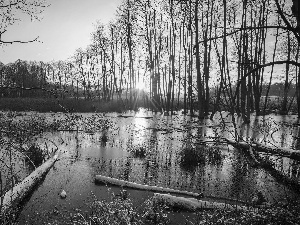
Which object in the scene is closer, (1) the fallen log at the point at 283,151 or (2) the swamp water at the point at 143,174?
(1) the fallen log at the point at 283,151

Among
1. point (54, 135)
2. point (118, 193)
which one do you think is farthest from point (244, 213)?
point (54, 135)

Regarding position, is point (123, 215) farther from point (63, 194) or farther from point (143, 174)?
point (143, 174)

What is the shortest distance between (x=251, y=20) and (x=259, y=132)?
1187cm

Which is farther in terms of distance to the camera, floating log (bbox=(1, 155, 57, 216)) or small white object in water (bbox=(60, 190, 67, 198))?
small white object in water (bbox=(60, 190, 67, 198))

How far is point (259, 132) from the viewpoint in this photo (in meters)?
13.2

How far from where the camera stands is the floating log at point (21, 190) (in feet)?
15.4

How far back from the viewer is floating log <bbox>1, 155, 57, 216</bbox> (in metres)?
4.68

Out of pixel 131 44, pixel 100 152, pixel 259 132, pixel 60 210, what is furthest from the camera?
pixel 131 44

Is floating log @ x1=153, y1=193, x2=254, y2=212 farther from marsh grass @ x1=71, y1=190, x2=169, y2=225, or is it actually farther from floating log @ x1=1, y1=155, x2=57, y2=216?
floating log @ x1=1, y1=155, x2=57, y2=216

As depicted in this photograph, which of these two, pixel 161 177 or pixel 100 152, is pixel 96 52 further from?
pixel 161 177

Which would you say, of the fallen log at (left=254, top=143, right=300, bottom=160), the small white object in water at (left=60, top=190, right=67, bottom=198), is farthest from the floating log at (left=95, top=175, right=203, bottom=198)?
the fallen log at (left=254, top=143, right=300, bottom=160)

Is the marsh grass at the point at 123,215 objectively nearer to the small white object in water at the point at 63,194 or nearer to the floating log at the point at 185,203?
A: the floating log at the point at 185,203

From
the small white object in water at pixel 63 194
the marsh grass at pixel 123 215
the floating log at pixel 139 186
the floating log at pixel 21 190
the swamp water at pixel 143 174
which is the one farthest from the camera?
the small white object in water at pixel 63 194

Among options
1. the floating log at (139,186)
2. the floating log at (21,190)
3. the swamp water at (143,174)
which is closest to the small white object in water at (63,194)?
the swamp water at (143,174)
